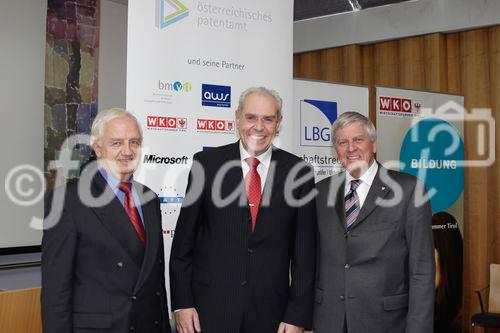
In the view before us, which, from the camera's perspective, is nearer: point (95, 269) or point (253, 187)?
point (95, 269)

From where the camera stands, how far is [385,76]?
6.39 m

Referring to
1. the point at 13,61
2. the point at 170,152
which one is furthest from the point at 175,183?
the point at 13,61

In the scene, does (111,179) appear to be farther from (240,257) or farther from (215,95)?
(215,95)

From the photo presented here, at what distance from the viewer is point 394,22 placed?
6098 mm

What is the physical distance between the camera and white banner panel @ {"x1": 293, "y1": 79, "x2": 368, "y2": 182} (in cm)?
436

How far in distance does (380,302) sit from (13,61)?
463cm

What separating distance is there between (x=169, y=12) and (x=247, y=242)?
5.53 ft

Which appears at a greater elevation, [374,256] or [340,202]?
[340,202]

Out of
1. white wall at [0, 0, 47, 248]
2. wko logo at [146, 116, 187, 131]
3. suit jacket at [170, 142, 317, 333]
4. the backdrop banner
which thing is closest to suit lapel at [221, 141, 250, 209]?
suit jacket at [170, 142, 317, 333]

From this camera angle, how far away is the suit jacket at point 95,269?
2.01 m

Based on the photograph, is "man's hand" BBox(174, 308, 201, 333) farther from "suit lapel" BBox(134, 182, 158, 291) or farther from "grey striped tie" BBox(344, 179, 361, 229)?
"grey striped tie" BBox(344, 179, 361, 229)

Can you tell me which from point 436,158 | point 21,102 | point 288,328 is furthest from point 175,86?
point 21,102

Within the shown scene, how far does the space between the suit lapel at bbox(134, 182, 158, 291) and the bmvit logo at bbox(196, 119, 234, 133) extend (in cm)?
121

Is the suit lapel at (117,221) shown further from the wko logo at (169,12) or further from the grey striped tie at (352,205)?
the wko logo at (169,12)
